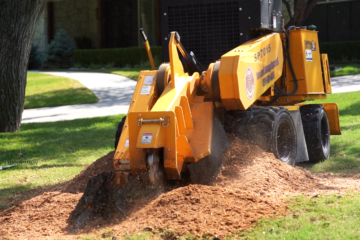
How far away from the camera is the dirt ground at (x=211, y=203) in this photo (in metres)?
4.99

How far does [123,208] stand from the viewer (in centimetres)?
555

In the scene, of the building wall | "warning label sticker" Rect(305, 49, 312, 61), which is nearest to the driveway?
"warning label sticker" Rect(305, 49, 312, 61)

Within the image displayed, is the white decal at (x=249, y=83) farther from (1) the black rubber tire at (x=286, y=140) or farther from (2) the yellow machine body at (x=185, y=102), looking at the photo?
(1) the black rubber tire at (x=286, y=140)

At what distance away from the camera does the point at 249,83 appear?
20.4 ft

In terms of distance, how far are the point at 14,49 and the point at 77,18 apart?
61.6 feet

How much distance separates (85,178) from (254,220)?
115 inches

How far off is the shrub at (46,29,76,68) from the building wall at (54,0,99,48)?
98 cm

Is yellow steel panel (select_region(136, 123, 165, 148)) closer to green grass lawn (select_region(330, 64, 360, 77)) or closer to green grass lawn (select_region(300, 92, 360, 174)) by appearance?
green grass lawn (select_region(300, 92, 360, 174))

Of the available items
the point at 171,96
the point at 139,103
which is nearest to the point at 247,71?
the point at 171,96

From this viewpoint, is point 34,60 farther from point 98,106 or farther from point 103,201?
point 103,201

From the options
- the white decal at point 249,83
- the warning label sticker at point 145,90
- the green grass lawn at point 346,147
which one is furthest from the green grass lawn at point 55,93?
the white decal at point 249,83

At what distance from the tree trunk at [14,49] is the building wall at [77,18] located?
17.3m

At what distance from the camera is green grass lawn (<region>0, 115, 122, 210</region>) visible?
783cm

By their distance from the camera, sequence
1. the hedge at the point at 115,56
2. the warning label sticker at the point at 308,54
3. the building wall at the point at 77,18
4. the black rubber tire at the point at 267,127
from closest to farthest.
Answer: the black rubber tire at the point at 267,127 → the warning label sticker at the point at 308,54 → the hedge at the point at 115,56 → the building wall at the point at 77,18
